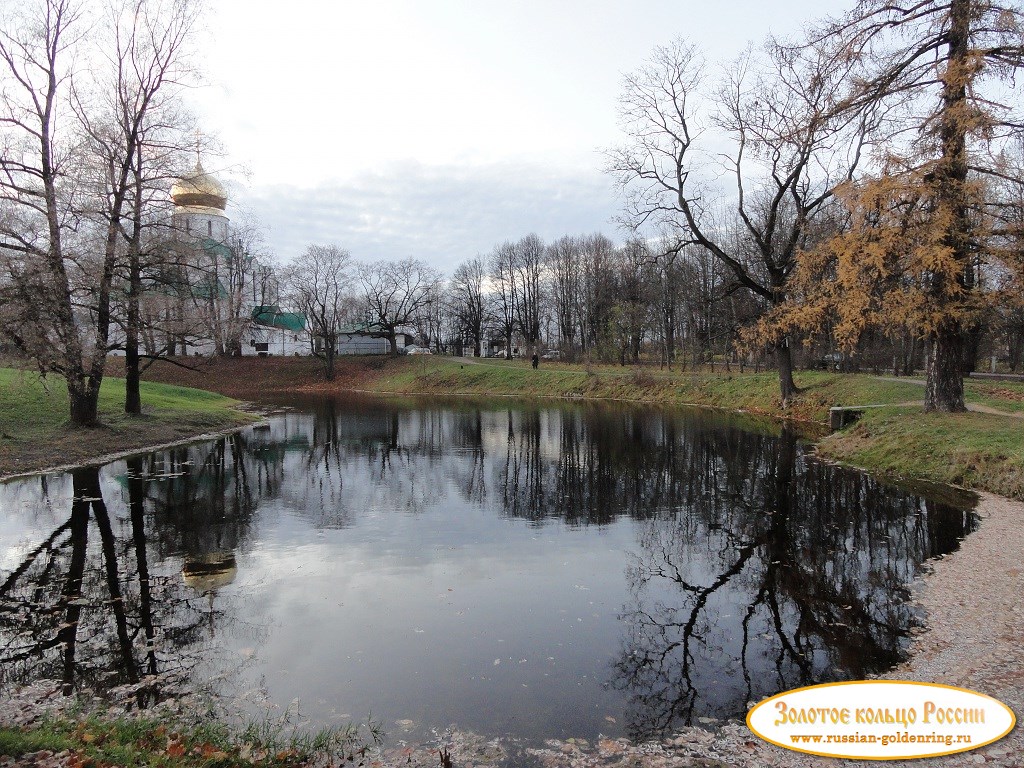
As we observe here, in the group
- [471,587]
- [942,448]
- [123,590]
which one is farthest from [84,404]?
[942,448]

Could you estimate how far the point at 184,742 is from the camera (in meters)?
4.60

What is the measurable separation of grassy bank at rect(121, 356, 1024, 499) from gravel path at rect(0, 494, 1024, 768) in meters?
6.28

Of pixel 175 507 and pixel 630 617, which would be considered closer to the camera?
pixel 630 617

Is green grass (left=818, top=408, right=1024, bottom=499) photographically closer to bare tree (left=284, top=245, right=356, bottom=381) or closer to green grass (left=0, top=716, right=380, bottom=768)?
green grass (left=0, top=716, right=380, bottom=768)

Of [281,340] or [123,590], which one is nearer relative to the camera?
[123,590]

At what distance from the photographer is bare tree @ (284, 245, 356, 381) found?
196 feet

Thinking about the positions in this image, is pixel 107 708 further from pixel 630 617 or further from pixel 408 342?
pixel 408 342

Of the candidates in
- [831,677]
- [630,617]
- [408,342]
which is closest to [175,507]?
[630,617]

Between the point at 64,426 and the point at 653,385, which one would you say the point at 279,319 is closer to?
Result: the point at 653,385

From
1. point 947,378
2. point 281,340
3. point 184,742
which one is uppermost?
point 281,340

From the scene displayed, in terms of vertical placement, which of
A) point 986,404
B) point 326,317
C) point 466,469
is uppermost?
point 326,317

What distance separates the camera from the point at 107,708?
5.22m

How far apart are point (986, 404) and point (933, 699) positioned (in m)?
18.3

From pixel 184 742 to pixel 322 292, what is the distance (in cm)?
5886
